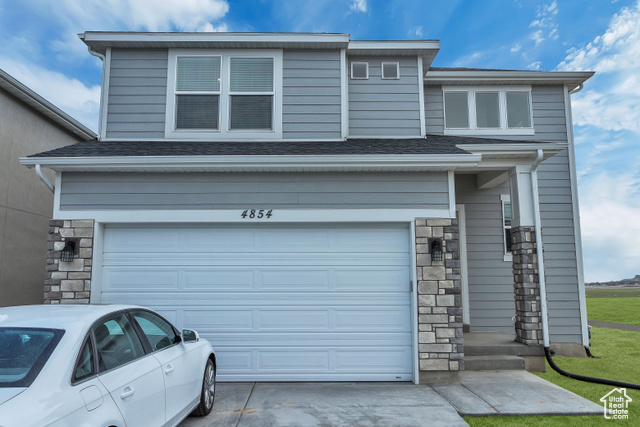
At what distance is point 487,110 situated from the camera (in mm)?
9180

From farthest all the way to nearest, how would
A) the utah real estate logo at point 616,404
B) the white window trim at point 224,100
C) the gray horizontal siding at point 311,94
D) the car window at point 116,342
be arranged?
the gray horizontal siding at point 311,94, the white window trim at point 224,100, the utah real estate logo at point 616,404, the car window at point 116,342

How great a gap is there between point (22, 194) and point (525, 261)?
33.1 ft

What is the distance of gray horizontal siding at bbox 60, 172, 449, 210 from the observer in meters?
6.30

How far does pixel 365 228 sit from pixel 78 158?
13.7 feet

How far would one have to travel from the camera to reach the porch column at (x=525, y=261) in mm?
7113

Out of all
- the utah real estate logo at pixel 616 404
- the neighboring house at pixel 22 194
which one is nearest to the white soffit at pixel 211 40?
the neighboring house at pixel 22 194

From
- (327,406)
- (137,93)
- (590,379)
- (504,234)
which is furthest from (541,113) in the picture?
(137,93)

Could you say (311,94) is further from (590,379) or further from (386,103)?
(590,379)

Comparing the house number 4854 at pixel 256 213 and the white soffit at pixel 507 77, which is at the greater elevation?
the white soffit at pixel 507 77

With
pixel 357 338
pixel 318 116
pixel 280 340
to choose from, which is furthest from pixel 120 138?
pixel 357 338

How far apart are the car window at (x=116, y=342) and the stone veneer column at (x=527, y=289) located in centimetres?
609

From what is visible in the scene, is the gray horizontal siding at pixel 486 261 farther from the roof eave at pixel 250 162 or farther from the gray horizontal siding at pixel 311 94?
the gray horizontal siding at pixel 311 94

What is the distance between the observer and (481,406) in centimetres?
507

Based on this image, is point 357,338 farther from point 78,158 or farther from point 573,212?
point 573,212
